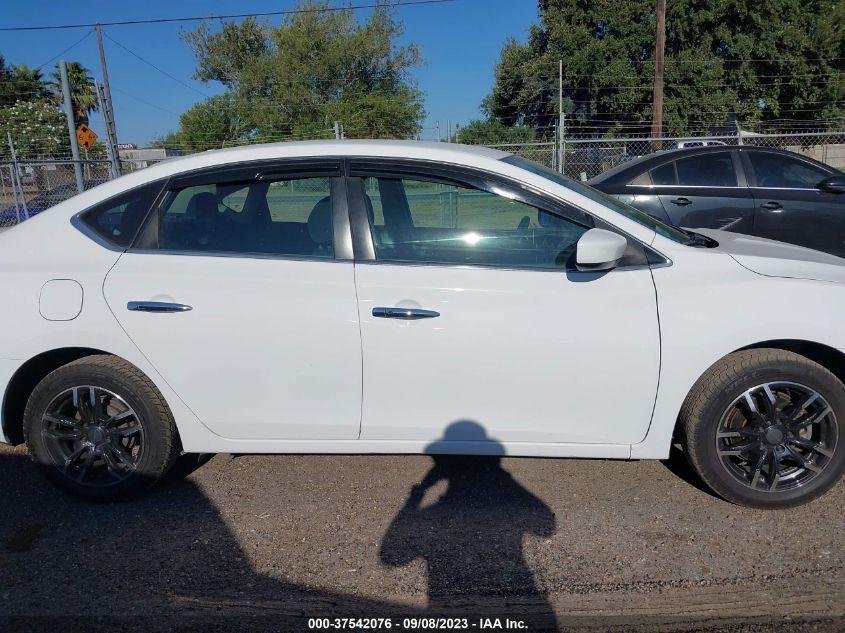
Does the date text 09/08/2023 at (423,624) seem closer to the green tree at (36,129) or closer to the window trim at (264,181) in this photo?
the window trim at (264,181)

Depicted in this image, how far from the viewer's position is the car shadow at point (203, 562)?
2592 millimetres

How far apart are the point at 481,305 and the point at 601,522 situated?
1149 mm

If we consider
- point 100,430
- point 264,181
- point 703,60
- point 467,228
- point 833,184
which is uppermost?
point 703,60

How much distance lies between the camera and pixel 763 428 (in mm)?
3119

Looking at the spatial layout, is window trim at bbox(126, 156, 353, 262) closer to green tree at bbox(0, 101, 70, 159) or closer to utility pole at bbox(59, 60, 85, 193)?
utility pole at bbox(59, 60, 85, 193)

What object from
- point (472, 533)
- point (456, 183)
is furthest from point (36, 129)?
point (472, 533)

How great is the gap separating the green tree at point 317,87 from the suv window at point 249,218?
30972 mm

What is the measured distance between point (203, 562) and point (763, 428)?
2.53 meters

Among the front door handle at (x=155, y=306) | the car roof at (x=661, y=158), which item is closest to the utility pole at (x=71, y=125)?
the car roof at (x=661, y=158)

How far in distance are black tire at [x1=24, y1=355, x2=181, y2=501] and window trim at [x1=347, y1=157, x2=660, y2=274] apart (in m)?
1.24

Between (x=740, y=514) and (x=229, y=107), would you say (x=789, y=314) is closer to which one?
(x=740, y=514)

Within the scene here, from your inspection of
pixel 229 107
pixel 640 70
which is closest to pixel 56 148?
pixel 229 107

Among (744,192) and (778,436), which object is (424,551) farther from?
(744,192)

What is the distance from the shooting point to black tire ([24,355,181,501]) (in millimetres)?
3275
